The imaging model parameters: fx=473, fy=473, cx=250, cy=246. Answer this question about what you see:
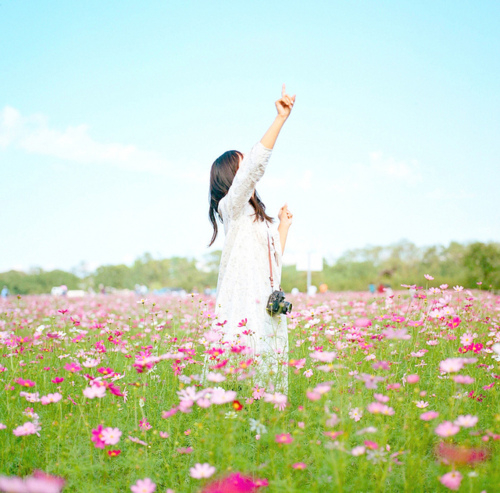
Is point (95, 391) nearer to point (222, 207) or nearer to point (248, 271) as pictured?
point (248, 271)

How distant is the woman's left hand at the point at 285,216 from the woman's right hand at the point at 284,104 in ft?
2.68

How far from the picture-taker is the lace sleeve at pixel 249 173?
2461 millimetres

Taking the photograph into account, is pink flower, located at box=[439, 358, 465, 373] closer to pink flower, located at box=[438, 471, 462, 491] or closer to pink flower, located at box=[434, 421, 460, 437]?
pink flower, located at box=[434, 421, 460, 437]

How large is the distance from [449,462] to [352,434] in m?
0.67

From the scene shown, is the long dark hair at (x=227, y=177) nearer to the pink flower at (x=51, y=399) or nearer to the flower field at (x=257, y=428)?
the flower field at (x=257, y=428)

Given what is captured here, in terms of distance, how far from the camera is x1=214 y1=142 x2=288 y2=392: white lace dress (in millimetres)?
2734

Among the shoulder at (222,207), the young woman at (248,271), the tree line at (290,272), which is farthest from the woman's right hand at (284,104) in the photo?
the tree line at (290,272)

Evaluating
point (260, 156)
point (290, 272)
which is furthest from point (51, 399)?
point (290, 272)

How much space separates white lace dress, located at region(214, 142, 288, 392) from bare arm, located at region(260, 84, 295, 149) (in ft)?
1.24

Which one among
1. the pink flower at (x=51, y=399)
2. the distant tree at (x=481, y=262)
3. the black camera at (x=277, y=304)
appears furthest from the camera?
the distant tree at (x=481, y=262)

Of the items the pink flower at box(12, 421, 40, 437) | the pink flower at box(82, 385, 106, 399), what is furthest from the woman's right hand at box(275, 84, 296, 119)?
the pink flower at box(12, 421, 40, 437)

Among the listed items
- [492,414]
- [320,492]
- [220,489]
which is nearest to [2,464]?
[220,489]

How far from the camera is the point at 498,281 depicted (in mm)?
14422

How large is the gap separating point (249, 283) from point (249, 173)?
2.20ft
